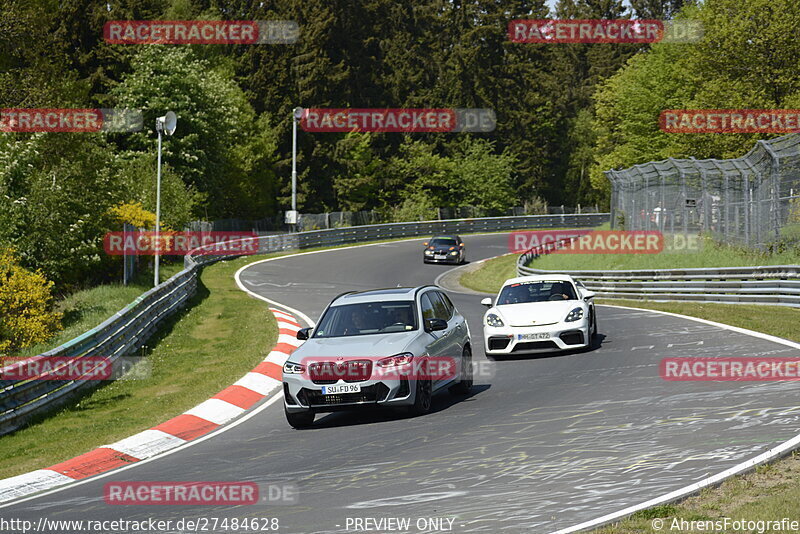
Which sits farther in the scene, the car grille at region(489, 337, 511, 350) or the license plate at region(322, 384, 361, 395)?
the car grille at region(489, 337, 511, 350)

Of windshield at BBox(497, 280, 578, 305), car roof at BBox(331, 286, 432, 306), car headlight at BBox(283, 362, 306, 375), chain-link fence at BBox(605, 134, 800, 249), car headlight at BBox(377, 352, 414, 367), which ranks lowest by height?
car headlight at BBox(283, 362, 306, 375)

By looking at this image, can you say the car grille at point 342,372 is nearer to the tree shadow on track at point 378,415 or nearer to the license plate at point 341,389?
the license plate at point 341,389

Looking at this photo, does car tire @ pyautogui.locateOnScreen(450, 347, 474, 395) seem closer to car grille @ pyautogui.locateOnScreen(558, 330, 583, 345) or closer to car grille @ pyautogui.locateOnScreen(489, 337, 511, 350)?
car grille @ pyautogui.locateOnScreen(489, 337, 511, 350)

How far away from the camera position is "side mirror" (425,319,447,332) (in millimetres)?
12547

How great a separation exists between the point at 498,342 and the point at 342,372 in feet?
19.7

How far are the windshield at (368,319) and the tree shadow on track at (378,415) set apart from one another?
1.05 meters

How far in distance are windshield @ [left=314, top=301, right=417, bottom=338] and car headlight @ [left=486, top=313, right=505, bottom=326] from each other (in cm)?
444

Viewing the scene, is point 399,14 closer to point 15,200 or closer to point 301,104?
point 301,104

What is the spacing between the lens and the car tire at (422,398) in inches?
469

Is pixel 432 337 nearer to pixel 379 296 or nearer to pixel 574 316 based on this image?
pixel 379 296

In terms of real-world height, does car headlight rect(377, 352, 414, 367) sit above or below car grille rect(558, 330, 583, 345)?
above

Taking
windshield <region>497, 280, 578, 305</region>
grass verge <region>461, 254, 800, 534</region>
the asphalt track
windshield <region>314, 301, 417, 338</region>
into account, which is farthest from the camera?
windshield <region>497, 280, 578, 305</region>

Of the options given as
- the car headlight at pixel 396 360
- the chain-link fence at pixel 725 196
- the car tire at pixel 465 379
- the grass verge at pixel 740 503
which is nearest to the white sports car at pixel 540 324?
the car tire at pixel 465 379

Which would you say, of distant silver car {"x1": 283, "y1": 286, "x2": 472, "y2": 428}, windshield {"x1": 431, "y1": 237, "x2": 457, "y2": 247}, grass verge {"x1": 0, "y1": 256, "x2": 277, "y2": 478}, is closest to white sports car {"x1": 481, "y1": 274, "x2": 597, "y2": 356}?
distant silver car {"x1": 283, "y1": 286, "x2": 472, "y2": 428}
